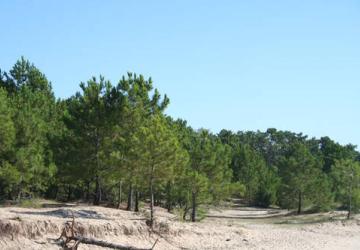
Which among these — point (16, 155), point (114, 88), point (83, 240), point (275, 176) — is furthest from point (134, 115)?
point (275, 176)

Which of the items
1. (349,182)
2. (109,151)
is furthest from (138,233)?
(349,182)

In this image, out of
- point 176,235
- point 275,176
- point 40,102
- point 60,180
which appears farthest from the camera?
point 275,176

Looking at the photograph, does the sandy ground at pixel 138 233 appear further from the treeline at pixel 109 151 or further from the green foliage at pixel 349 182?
the green foliage at pixel 349 182

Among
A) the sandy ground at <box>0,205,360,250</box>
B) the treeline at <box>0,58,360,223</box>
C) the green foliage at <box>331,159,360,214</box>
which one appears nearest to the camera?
the sandy ground at <box>0,205,360,250</box>

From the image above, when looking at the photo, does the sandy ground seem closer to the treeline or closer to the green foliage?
the treeline

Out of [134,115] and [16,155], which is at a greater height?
[134,115]

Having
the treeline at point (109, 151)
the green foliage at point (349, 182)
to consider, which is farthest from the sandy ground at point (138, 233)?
the green foliage at point (349, 182)

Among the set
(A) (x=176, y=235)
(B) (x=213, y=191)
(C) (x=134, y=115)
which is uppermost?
(C) (x=134, y=115)

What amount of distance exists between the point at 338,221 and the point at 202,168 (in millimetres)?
17672

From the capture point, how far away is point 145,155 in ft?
113

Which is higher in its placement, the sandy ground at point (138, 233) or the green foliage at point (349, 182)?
the green foliage at point (349, 182)

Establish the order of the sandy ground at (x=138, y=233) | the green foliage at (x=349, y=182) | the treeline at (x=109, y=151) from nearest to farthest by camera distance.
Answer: the sandy ground at (x=138, y=233)
the treeline at (x=109, y=151)
the green foliage at (x=349, y=182)

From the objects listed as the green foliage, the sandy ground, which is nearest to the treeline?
the sandy ground

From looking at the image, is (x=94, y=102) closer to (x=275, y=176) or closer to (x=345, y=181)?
(x=345, y=181)
